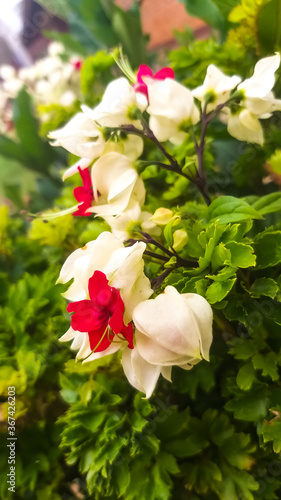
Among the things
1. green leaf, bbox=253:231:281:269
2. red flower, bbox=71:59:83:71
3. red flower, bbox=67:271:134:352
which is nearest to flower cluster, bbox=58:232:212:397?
red flower, bbox=67:271:134:352

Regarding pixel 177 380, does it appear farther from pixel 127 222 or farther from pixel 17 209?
pixel 17 209

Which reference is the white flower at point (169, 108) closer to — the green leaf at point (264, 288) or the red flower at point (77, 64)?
the green leaf at point (264, 288)

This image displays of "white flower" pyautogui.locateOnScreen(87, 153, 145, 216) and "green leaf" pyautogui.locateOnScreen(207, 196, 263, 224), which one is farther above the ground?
"white flower" pyautogui.locateOnScreen(87, 153, 145, 216)

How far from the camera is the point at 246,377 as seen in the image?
16.7 inches

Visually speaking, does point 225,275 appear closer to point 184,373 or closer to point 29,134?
point 184,373

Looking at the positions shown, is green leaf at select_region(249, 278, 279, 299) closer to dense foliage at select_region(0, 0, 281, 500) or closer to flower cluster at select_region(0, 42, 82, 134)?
dense foliage at select_region(0, 0, 281, 500)

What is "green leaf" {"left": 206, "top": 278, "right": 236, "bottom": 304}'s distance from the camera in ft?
1.09

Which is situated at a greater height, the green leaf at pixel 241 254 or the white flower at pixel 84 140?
the white flower at pixel 84 140

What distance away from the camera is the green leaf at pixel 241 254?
1.08 ft

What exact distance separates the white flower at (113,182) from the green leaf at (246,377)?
21 cm

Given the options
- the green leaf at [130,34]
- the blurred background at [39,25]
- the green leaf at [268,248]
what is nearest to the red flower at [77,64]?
the green leaf at [130,34]

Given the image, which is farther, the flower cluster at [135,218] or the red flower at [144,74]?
the red flower at [144,74]

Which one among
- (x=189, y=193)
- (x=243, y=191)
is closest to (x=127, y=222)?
(x=189, y=193)

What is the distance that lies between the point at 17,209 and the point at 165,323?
744mm
